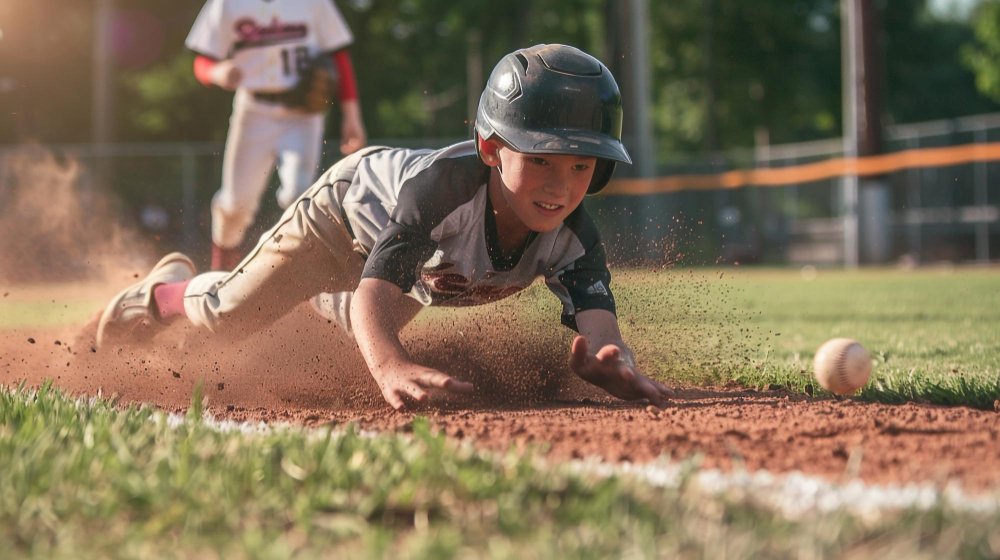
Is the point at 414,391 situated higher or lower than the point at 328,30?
lower

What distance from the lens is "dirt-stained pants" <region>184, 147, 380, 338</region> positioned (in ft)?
15.3

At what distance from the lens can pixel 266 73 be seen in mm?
8664

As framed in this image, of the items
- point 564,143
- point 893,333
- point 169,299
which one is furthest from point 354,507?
point 893,333

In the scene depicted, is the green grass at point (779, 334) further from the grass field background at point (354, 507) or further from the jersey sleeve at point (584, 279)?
the grass field background at point (354, 507)

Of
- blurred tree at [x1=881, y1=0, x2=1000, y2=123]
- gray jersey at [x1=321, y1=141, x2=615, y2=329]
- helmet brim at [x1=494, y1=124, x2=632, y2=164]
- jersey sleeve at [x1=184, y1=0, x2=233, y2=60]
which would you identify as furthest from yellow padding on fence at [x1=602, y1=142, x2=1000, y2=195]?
blurred tree at [x1=881, y1=0, x2=1000, y2=123]

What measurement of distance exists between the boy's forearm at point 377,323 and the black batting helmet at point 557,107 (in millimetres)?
625

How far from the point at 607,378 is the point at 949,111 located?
5032 cm

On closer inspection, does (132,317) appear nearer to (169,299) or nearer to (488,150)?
(169,299)

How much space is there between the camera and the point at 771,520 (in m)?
2.17

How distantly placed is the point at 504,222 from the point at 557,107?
49 centimetres

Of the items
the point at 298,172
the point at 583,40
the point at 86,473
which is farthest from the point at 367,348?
the point at 583,40

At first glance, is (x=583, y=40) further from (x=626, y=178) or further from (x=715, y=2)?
(x=626, y=178)

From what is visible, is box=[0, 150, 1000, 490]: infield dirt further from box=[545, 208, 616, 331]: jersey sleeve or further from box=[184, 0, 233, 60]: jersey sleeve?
box=[184, 0, 233, 60]: jersey sleeve

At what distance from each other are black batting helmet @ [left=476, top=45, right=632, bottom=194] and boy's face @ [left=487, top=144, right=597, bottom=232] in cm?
7
